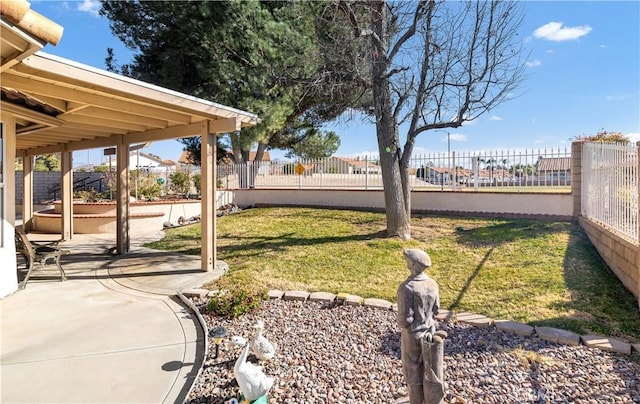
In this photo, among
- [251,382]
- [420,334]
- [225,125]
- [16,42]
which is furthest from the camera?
[225,125]

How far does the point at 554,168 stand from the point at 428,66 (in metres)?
4.56

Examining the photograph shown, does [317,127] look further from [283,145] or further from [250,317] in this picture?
[250,317]

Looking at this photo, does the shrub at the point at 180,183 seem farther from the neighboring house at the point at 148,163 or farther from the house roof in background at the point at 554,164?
the house roof in background at the point at 554,164

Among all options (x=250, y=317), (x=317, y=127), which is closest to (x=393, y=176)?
(x=250, y=317)

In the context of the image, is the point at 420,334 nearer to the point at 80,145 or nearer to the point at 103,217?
the point at 80,145

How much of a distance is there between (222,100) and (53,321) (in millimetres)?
10069

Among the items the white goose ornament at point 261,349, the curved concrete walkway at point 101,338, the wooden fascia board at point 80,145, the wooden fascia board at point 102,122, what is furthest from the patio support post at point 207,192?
the white goose ornament at point 261,349

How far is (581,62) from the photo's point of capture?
10305mm

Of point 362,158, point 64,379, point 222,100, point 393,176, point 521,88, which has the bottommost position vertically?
point 64,379

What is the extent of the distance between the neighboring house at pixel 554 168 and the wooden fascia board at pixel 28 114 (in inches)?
432

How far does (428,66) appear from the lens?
8047 millimetres

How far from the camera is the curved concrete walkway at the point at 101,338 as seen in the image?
2771 mm

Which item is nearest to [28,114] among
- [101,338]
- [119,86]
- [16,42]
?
[119,86]

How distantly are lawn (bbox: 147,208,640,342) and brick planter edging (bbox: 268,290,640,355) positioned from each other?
24cm
